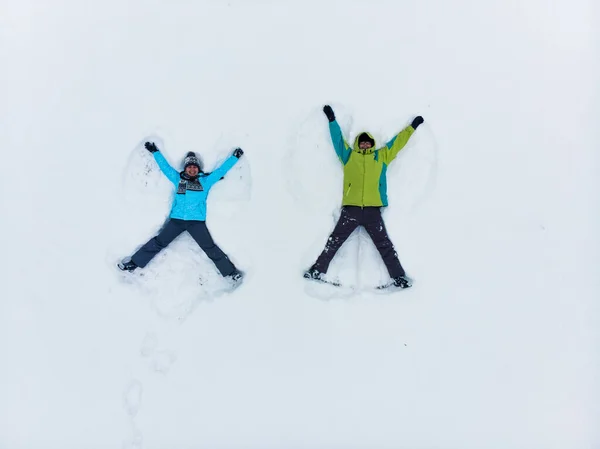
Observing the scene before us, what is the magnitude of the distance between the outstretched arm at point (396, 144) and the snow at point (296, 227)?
90 millimetres

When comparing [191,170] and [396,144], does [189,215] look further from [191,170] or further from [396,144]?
[396,144]

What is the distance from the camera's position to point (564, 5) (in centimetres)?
340

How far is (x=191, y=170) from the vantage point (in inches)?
126

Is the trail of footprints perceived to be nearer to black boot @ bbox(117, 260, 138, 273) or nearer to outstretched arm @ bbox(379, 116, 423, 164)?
black boot @ bbox(117, 260, 138, 273)

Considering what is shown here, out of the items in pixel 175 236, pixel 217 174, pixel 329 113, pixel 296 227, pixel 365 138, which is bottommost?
pixel 175 236

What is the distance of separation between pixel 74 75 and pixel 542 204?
11.0ft

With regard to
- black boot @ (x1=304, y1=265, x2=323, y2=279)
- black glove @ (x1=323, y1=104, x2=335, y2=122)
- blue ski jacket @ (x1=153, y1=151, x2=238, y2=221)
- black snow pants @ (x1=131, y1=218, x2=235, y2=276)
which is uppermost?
black glove @ (x1=323, y1=104, x2=335, y2=122)

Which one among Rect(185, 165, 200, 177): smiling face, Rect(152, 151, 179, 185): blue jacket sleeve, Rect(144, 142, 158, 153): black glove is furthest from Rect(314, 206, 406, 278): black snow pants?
Rect(144, 142, 158, 153): black glove

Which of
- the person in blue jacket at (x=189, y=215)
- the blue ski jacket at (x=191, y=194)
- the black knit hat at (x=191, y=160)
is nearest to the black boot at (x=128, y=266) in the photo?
the person in blue jacket at (x=189, y=215)

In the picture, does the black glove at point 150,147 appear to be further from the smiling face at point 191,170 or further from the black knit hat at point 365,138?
the black knit hat at point 365,138

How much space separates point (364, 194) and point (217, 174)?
99 cm

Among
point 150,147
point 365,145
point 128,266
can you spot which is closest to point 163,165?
point 150,147

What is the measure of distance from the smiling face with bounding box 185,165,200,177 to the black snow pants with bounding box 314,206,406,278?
39.3 inches

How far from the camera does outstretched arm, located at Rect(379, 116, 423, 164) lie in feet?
10.6
